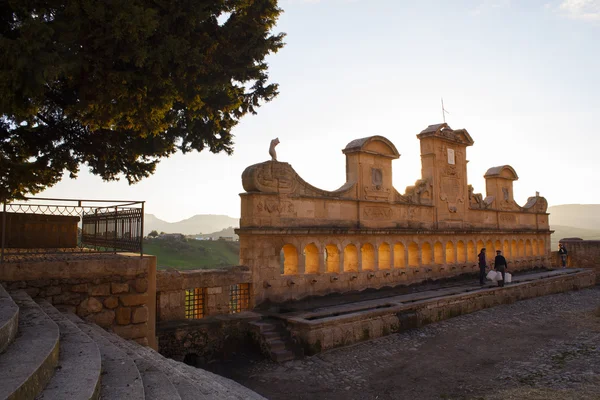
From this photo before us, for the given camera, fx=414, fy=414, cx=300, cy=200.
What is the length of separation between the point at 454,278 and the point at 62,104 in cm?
1566

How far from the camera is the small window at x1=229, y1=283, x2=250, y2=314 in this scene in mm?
11125

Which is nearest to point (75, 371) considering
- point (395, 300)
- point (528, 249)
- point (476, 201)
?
point (395, 300)

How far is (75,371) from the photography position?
10.9 feet

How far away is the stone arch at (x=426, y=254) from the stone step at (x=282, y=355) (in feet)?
29.7


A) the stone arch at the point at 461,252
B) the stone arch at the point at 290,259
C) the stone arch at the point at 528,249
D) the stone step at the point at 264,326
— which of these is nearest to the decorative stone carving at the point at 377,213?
the stone arch at the point at 290,259

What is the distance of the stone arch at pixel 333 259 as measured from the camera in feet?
43.9

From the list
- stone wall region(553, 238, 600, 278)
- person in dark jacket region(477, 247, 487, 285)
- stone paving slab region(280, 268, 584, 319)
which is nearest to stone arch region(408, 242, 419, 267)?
stone paving slab region(280, 268, 584, 319)

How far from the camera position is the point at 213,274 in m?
10.5

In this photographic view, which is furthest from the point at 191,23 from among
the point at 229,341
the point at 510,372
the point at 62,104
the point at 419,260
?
the point at 419,260

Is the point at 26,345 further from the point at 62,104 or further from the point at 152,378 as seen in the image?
the point at 62,104

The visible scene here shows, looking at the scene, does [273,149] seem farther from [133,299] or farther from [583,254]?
[583,254]

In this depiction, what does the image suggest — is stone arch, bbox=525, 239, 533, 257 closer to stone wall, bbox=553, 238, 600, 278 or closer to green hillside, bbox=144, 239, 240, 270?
stone wall, bbox=553, 238, 600, 278

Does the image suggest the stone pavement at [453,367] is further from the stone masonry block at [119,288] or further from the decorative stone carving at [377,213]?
the decorative stone carving at [377,213]

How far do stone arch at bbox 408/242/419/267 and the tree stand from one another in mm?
9242
